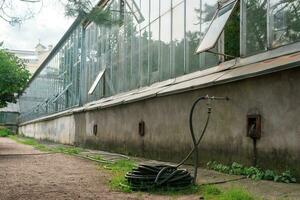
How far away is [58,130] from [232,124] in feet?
62.2

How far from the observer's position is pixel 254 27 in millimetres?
8273

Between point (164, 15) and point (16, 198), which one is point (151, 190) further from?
point (164, 15)

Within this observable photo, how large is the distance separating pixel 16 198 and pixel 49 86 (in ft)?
98.7

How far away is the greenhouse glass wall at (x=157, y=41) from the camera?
787 cm

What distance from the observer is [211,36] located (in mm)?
8781

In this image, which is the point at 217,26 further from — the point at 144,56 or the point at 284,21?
the point at 144,56

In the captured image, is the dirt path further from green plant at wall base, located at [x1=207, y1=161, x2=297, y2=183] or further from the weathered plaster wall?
the weathered plaster wall

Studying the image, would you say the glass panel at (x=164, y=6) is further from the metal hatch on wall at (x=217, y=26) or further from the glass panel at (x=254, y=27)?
the glass panel at (x=254, y=27)

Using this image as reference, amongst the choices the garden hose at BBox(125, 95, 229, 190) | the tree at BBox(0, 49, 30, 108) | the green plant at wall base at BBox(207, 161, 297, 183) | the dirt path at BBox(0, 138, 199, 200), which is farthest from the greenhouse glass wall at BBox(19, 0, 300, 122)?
the tree at BBox(0, 49, 30, 108)

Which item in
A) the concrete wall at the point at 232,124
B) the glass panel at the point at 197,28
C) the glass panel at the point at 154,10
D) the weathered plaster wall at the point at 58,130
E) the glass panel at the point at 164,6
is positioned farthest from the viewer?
the weathered plaster wall at the point at 58,130

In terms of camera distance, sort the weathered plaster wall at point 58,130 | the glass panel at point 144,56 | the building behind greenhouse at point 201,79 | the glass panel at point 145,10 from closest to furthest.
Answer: the building behind greenhouse at point 201,79
the glass panel at point 144,56
the glass panel at point 145,10
the weathered plaster wall at point 58,130

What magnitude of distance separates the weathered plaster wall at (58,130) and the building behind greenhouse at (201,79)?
8.18 feet

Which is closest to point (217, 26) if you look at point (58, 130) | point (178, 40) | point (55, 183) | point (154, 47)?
point (178, 40)

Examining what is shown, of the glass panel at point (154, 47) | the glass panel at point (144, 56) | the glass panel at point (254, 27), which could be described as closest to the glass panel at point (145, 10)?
the glass panel at point (144, 56)
